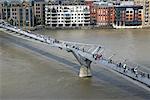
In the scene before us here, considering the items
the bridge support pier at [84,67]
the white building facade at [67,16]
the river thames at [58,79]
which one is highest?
the white building facade at [67,16]

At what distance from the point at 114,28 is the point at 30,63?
28.0 ft

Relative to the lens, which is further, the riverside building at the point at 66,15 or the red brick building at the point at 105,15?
the red brick building at the point at 105,15

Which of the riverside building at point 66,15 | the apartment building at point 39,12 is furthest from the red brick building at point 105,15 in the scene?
the apartment building at point 39,12

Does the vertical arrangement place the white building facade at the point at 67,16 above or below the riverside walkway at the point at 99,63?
above

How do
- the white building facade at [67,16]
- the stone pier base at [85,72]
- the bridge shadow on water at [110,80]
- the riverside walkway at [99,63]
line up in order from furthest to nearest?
the white building facade at [67,16] → the stone pier base at [85,72] → the bridge shadow on water at [110,80] → the riverside walkway at [99,63]

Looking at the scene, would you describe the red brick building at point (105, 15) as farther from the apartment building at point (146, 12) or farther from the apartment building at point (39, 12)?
the apartment building at point (39, 12)

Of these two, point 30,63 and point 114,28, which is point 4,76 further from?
point 114,28

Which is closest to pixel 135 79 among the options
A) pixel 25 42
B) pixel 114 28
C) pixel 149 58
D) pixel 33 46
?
pixel 149 58

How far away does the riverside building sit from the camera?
15.2 m

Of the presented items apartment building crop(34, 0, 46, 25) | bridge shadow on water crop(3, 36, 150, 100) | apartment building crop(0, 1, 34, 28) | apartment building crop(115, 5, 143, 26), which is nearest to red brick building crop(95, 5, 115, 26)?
apartment building crop(115, 5, 143, 26)

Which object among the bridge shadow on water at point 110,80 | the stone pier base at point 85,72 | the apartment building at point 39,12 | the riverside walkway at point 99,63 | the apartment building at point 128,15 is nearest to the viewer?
the riverside walkway at point 99,63

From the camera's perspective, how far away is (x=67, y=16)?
15367mm

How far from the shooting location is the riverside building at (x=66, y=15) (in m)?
15.2

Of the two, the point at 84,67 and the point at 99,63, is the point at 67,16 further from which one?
the point at 99,63
